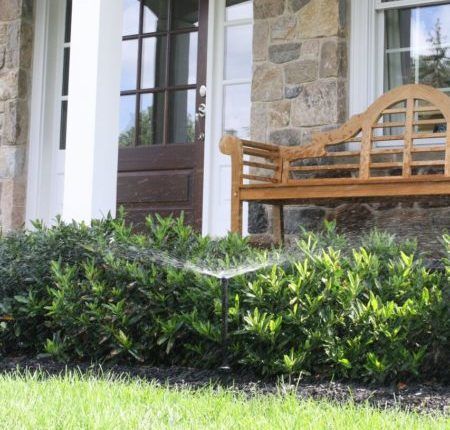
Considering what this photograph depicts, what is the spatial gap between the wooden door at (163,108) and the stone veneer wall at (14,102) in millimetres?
922

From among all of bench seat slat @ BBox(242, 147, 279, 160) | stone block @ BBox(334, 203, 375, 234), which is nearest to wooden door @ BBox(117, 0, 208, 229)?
bench seat slat @ BBox(242, 147, 279, 160)

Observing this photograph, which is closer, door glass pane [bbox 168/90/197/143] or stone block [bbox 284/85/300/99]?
stone block [bbox 284/85/300/99]

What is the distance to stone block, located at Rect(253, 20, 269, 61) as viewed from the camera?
6.26m

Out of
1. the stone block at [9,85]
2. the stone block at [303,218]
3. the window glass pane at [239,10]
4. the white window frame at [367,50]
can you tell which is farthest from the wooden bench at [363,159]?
the stone block at [9,85]

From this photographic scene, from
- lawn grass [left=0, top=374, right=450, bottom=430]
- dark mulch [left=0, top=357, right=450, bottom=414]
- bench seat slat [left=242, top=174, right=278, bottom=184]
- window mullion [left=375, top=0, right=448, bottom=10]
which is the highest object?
window mullion [left=375, top=0, right=448, bottom=10]

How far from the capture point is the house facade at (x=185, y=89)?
4965mm

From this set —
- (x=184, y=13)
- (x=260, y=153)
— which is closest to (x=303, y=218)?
(x=260, y=153)

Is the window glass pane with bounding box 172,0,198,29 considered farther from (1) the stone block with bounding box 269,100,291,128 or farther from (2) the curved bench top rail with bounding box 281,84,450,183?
(2) the curved bench top rail with bounding box 281,84,450,183

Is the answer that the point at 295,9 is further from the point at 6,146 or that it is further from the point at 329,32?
the point at 6,146

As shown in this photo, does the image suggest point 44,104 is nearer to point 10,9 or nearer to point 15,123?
point 15,123

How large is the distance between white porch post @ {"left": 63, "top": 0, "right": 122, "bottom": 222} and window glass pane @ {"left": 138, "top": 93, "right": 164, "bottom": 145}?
6.66 feet

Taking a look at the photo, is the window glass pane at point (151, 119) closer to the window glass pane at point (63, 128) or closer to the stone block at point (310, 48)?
the window glass pane at point (63, 128)

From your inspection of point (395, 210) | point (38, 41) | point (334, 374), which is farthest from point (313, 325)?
point (38, 41)

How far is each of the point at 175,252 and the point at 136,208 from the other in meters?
3.05
